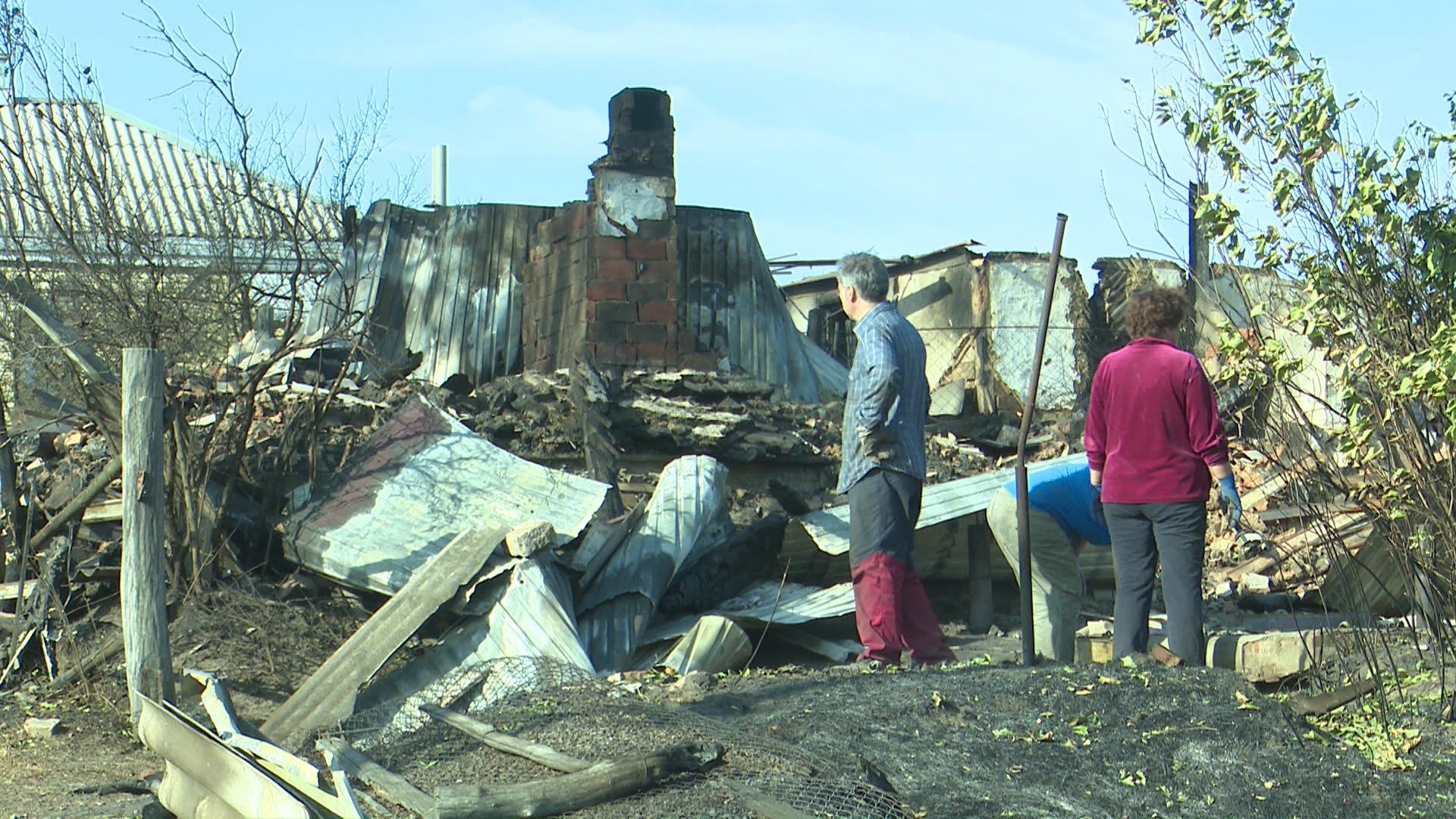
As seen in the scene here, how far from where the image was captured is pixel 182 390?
7.68 meters

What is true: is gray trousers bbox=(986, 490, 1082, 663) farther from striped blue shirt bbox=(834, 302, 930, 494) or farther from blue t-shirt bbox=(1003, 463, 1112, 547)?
striped blue shirt bbox=(834, 302, 930, 494)

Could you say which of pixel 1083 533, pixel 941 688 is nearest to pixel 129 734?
pixel 941 688

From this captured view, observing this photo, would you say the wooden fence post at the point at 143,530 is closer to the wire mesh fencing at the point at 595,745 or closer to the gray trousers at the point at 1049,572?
the wire mesh fencing at the point at 595,745

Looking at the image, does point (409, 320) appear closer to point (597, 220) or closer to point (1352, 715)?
point (597, 220)

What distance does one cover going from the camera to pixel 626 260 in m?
10.3

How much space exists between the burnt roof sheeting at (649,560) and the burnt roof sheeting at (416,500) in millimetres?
290

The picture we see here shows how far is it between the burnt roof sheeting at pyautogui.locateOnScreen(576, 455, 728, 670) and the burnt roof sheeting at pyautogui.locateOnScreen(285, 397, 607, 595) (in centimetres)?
29

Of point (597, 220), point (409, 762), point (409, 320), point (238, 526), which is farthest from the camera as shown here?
point (409, 320)

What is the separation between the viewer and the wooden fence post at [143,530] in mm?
6016

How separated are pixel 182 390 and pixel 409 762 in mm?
3965

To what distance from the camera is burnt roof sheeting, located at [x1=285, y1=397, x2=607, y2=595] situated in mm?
7043

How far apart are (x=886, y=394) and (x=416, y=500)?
3012 millimetres

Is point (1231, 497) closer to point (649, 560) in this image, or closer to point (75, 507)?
point (649, 560)

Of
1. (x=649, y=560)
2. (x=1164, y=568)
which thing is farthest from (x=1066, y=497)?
(x=649, y=560)
